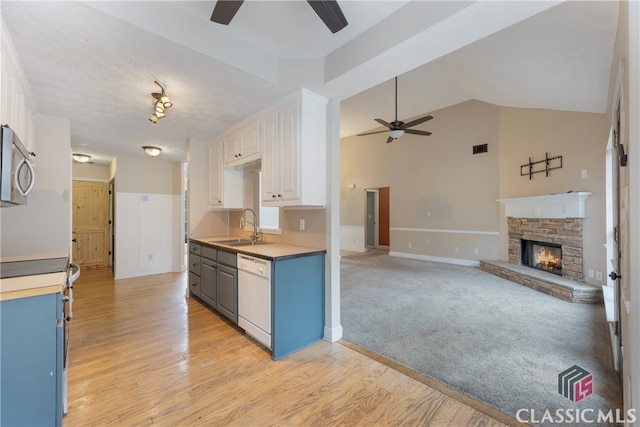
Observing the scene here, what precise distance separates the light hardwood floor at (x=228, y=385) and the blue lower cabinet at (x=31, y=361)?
347mm

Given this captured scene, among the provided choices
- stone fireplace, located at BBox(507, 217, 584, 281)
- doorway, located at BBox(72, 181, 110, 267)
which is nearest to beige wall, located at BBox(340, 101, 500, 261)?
stone fireplace, located at BBox(507, 217, 584, 281)

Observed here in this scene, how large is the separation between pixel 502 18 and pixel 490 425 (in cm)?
239

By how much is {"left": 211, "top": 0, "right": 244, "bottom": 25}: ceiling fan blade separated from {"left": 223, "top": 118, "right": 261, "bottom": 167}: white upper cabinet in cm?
162

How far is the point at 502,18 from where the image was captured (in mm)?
1591

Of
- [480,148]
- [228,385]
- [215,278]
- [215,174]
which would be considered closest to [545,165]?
[480,148]

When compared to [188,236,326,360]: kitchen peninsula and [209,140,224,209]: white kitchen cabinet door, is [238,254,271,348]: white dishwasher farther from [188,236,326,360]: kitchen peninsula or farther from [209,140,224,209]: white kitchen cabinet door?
[209,140,224,209]: white kitchen cabinet door

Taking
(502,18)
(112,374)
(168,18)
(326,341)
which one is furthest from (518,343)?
(168,18)

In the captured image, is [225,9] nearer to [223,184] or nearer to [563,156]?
[223,184]

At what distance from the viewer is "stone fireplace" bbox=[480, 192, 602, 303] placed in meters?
4.17

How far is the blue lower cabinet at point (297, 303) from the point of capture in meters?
2.41

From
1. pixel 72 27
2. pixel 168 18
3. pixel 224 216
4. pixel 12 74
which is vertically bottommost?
pixel 224 216

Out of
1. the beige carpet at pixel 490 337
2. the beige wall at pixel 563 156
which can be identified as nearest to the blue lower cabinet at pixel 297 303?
the beige carpet at pixel 490 337

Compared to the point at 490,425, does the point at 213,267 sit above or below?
above

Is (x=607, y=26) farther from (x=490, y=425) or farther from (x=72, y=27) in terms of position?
(x=72, y=27)
